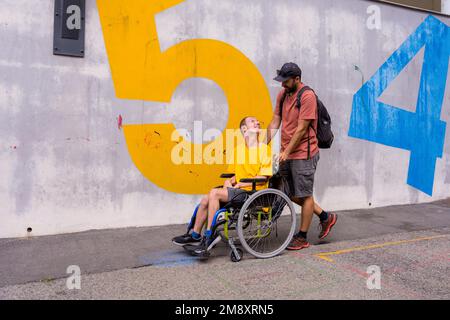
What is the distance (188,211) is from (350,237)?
1948mm

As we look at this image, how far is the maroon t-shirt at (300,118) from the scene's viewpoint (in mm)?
4188

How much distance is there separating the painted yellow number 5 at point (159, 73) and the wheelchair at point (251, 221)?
4.53ft

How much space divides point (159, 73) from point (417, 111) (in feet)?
14.0

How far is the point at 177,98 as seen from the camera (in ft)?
17.4

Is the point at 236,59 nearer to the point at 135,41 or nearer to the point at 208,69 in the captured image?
the point at 208,69

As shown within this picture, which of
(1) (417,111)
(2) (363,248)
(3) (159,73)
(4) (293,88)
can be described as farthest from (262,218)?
(1) (417,111)

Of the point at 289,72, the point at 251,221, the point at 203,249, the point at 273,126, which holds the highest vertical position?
the point at 289,72

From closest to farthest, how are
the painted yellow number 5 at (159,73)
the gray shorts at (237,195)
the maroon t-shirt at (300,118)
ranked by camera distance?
the gray shorts at (237,195) → the maroon t-shirt at (300,118) → the painted yellow number 5 at (159,73)

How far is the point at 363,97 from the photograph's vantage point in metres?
6.50

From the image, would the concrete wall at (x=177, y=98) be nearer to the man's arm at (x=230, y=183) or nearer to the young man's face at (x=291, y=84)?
the man's arm at (x=230, y=183)

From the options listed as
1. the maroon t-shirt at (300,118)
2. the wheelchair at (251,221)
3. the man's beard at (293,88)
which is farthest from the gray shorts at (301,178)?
the man's beard at (293,88)

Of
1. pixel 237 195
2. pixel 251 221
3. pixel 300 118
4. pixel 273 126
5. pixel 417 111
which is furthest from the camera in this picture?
pixel 417 111

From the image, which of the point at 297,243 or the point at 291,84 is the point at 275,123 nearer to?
the point at 291,84

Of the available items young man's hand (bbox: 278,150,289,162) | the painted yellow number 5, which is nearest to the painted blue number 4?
the painted yellow number 5
